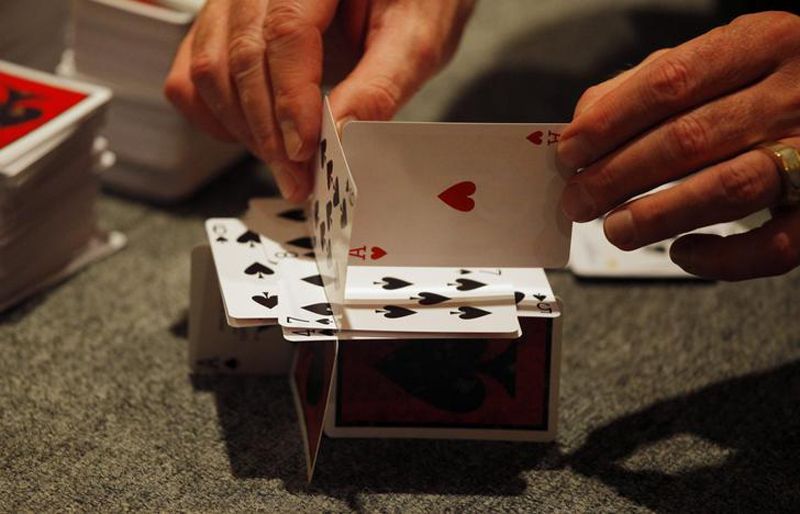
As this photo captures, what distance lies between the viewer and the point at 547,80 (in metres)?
1.73

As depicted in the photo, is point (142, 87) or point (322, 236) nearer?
point (322, 236)

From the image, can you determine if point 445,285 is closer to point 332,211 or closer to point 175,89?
point 332,211

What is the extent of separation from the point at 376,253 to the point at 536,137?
0.18 metres

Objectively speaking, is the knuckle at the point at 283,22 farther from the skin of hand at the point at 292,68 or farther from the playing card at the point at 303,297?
the playing card at the point at 303,297

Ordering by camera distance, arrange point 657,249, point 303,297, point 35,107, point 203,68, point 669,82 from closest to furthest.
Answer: point 669,82 → point 303,297 → point 203,68 → point 35,107 → point 657,249

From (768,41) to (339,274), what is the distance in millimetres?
418

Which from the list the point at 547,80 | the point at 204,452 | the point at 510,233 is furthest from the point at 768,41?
the point at 547,80

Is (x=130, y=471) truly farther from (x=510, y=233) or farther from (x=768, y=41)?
(x=768, y=41)

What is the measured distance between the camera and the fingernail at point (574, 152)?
86cm

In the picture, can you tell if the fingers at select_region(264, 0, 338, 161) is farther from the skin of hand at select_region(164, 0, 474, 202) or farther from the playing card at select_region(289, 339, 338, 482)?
the playing card at select_region(289, 339, 338, 482)

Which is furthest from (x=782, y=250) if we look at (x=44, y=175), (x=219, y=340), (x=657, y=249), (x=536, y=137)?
(x=44, y=175)

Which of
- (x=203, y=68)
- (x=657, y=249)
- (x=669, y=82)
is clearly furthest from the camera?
(x=657, y=249)

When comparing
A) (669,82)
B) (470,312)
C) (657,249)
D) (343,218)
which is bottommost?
(657,249)

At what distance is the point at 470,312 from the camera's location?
91 cm
